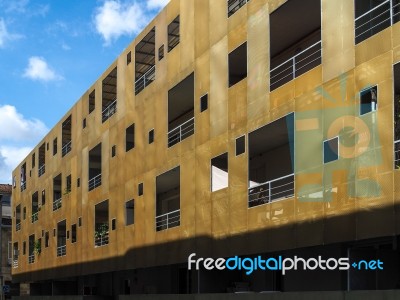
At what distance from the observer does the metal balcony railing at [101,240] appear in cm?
3765

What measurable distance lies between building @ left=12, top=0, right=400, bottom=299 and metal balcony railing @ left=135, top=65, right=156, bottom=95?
0.19 metres

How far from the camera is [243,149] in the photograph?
2369cm

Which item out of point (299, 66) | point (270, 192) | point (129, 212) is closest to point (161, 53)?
point (129, 212)

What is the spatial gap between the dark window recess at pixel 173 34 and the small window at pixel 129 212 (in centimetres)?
836

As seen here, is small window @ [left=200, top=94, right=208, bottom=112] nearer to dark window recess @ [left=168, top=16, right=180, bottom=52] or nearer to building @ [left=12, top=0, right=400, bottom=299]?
building @ [left=12, top=0, right=400, bottom=299]

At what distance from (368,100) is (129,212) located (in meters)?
19.2

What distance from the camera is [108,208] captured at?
126 feet

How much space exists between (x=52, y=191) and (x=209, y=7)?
26669 mm

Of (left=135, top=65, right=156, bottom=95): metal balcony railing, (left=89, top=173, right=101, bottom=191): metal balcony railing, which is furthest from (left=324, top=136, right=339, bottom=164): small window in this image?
(left=89, top=173, right=101, bottom=191): metal balcony railing

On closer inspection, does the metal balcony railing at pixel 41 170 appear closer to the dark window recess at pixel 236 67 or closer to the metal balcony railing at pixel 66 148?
the metal balcony railing at pixel 66 148

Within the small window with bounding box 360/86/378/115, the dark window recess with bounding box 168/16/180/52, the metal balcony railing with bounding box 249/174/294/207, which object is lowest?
the metal balcony railing with bounding box 249/174/294/207

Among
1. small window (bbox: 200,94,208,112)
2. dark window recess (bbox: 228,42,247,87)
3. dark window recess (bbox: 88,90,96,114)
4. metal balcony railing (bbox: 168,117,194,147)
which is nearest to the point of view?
dark window recess (bbox: 228,42,247,87)

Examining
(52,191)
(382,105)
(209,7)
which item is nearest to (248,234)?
(382,105)

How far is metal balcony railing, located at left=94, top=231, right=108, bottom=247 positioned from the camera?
124ft
